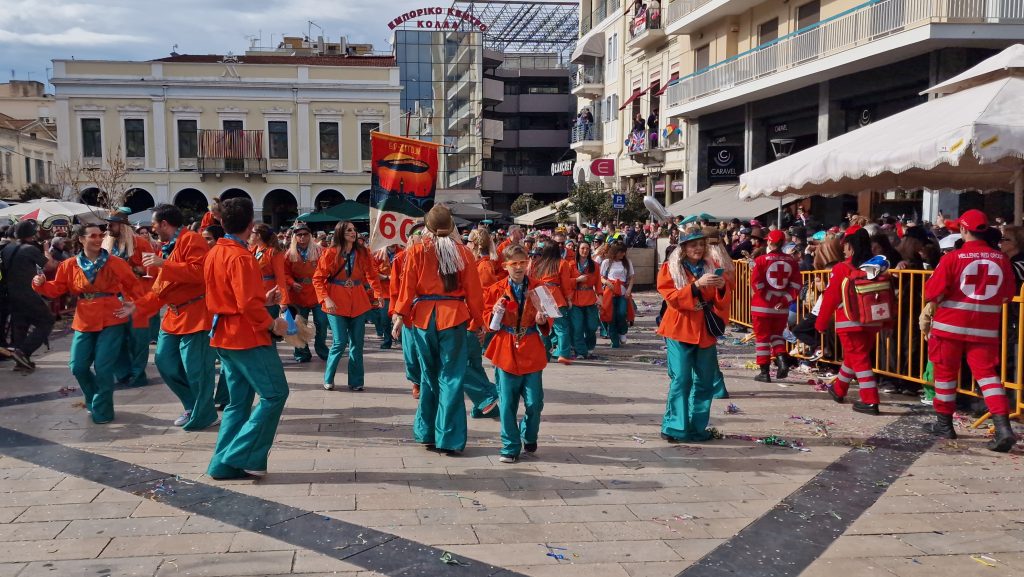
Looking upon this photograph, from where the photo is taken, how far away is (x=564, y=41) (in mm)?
56062

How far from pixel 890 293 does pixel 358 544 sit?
5.49 m

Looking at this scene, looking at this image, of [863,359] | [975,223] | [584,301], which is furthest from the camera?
[584,301]

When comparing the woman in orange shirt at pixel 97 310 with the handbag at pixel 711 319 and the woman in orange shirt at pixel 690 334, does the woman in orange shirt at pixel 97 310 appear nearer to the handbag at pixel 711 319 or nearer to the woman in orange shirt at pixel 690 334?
the woman in orange shirt at pixel 690 334

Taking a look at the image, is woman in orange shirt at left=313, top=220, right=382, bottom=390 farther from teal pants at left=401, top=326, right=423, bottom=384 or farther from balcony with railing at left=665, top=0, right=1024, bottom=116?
balcony with railing at left=665, top=0, right=1024, bottom=116

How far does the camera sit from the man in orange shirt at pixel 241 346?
17.8 ft

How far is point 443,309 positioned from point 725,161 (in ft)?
69.0

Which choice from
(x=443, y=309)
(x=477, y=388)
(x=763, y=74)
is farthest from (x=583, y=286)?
(x=763, y=74)

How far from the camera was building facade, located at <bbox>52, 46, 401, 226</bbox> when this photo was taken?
39.2 metres

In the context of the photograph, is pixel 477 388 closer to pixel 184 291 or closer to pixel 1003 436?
pixel 184 291

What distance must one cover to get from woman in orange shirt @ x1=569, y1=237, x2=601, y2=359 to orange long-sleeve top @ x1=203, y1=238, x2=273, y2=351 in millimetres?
6162

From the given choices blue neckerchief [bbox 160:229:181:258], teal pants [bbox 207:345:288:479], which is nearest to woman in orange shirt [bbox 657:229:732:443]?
teal pants [bbox 207:345:288:479]

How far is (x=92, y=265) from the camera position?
7.47 metres

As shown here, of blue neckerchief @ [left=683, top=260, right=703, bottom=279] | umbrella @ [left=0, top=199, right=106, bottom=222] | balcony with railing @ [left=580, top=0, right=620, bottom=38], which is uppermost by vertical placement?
balcony with railing @ [left=580, top=0, right=620, bottom=38]

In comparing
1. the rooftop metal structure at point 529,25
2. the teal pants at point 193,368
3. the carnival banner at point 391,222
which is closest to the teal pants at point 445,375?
the teal pants at point 193,368
